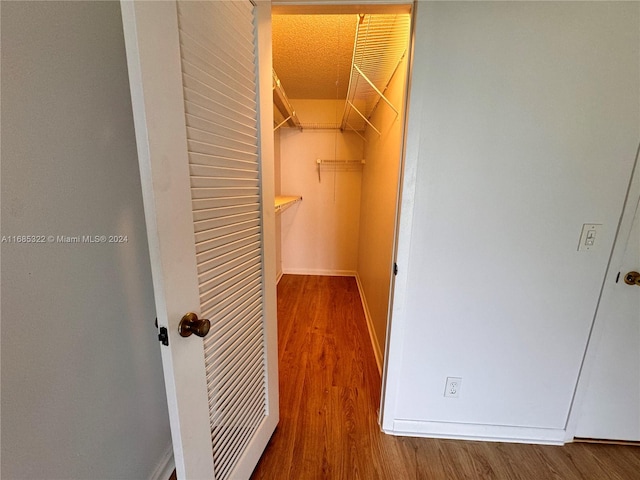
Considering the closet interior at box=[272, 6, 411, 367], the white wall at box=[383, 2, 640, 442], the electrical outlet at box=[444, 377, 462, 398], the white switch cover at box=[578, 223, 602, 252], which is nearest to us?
the white wall at box=[383, 2, 640, 442]

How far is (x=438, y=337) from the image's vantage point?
1324mm

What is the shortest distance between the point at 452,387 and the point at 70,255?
5.72 ft

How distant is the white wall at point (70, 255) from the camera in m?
0.60

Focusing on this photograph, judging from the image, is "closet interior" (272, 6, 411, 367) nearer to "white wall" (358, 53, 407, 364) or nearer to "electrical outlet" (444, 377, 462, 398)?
"white wall" (358, 53, 407, 364)

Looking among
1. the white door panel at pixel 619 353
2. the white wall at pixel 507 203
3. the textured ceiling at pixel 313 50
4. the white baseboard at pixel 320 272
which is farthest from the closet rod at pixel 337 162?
the white door panel at pixel 619 353

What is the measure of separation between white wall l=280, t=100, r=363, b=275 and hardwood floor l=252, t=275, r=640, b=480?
2135mm

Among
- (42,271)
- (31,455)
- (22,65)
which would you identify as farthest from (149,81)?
(31,455)

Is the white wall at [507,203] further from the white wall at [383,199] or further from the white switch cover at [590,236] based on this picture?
the white wall at [383,199]

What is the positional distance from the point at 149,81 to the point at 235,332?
0.82 meters

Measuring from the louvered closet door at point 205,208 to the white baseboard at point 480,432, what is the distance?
869 mm

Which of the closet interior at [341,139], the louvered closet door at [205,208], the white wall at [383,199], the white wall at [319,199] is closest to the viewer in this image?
the louvered closet door at [205,208]

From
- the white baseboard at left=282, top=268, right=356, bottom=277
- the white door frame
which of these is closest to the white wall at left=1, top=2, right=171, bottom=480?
the white door frame

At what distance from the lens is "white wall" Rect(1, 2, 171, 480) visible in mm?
601

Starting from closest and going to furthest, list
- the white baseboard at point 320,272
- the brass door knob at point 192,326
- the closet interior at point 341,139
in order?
the brass door knob at point 192,326 → the closet interior at point 341,139 → the white baseboard at point 320,272
